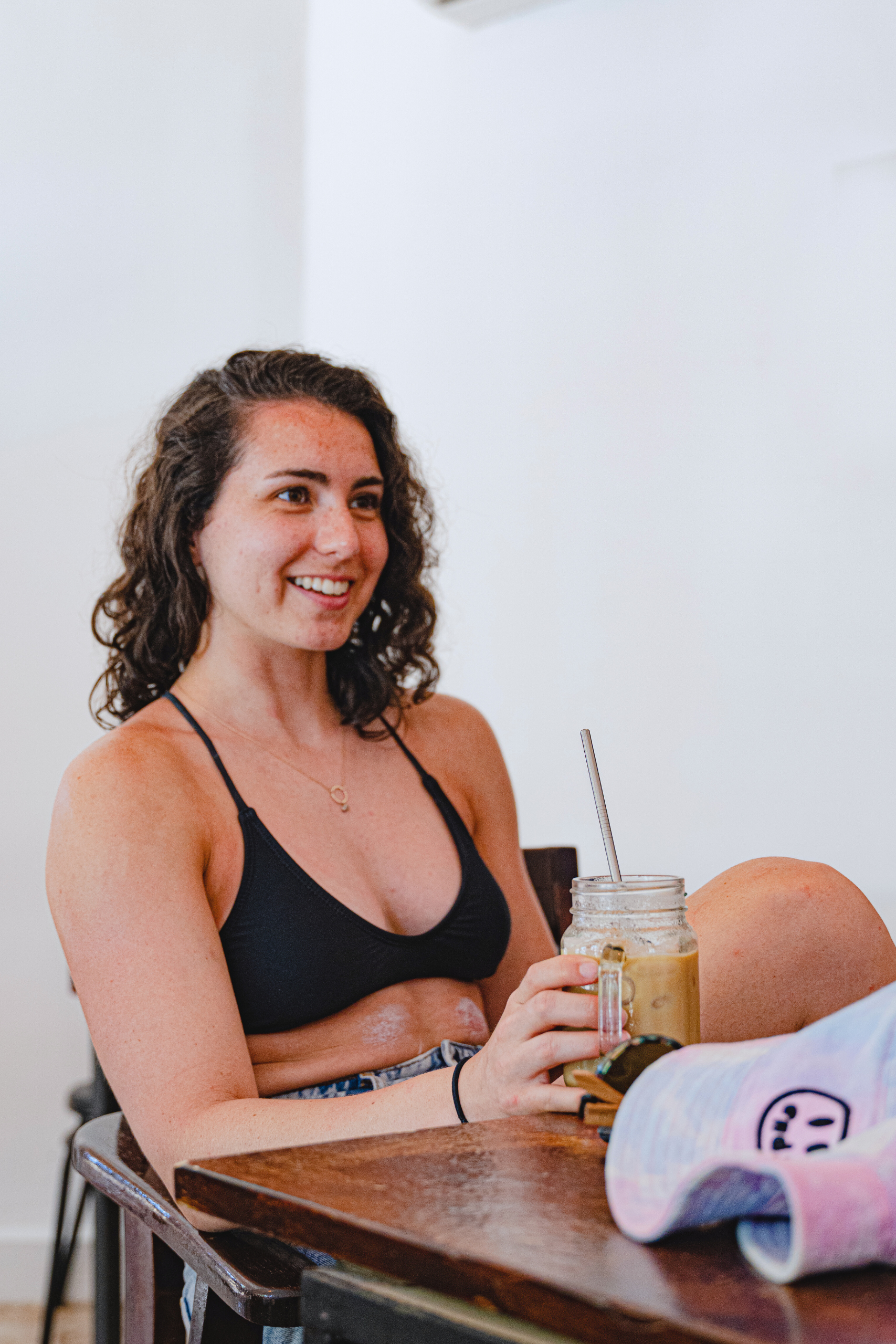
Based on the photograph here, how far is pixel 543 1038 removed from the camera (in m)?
0.77

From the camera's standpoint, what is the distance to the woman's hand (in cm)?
76

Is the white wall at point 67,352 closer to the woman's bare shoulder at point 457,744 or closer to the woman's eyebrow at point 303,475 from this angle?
the woman's bare shoulder at point 457,744

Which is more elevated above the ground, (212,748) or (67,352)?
(67,352)

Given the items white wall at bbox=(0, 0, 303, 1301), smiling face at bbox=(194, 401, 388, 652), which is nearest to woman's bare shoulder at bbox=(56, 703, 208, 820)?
smiling face at bbox=(194, 401, 388, 652)

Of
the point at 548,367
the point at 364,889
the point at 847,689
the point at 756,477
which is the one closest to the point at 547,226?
the point at 548,367

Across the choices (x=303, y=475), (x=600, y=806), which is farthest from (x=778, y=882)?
(x=303, y=475)

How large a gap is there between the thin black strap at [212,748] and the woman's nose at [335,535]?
209 mm

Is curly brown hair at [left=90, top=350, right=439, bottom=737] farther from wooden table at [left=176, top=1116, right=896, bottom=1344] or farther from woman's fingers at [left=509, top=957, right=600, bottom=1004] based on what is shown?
wooden table at [left=176, top=1116, right=896, bottom=1344]

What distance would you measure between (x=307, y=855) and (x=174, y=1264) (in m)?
0.37

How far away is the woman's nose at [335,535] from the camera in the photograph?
1342mm

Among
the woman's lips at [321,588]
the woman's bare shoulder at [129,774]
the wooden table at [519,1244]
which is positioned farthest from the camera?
the woman's lips at [321,588]

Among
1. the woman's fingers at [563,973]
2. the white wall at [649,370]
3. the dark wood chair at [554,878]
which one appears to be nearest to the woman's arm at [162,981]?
the woman's fingers at [563,973]

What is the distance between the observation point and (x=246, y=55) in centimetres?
287

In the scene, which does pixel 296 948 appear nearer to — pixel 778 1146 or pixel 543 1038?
pixel 543 1038
